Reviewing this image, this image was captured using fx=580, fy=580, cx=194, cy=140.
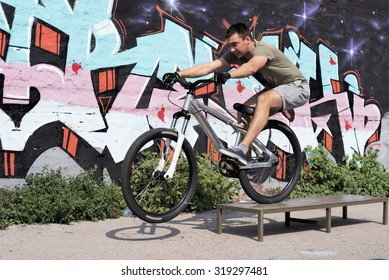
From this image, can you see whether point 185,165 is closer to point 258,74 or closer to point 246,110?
point 246,110

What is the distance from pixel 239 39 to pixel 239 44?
54mm

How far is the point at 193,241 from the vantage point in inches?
254

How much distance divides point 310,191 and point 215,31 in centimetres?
334

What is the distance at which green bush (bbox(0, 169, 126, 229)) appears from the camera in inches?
283

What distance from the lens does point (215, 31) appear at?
9.84m

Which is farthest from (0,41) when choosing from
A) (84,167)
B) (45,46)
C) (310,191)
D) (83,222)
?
(310,191)

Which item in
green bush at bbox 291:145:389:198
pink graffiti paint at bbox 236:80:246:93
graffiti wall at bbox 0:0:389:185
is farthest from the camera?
green bush at bbox 291:145:389:198

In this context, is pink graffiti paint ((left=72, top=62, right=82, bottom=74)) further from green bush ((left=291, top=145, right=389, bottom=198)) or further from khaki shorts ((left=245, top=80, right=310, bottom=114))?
green bush ((left=291, top=145, right=389, bottom=198))

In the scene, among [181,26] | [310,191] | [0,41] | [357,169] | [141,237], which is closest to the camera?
[141,237]

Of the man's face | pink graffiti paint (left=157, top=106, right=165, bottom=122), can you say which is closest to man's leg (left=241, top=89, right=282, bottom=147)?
the man's face

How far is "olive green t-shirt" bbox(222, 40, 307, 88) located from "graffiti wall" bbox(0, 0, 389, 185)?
2643 mm

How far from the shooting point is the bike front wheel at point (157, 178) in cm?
563

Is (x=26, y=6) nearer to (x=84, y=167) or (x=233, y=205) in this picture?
(x=84, y=167)

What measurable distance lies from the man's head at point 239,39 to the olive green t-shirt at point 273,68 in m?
0.11
